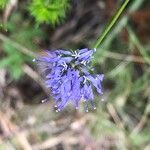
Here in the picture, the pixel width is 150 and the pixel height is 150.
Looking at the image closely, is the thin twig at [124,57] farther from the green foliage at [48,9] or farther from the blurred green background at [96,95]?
the green foliage at [48,9]

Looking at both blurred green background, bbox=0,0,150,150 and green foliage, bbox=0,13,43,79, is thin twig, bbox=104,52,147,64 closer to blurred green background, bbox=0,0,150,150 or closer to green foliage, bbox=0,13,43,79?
blurred green background, bbox=0,0,150,150

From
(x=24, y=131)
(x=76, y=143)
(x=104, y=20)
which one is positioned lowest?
(x=76, y=143)

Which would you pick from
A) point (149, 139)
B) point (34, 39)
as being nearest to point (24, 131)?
point (34, 39)

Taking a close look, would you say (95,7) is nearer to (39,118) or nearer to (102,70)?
(102,70)

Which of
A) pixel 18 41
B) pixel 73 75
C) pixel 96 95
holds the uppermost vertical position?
pixel 18 41

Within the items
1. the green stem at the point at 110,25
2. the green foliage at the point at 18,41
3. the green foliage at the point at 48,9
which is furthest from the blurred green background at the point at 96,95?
the green stem at the point at 110,25

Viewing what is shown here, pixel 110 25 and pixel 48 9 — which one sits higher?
pixel 48 9

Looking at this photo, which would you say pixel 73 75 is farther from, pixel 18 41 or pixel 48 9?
pixel 18 41

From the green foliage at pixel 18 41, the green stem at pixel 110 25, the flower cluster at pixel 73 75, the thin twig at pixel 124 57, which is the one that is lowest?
the flower cluster at pixel 73 75

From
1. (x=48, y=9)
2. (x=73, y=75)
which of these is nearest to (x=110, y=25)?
(x=73, y=75)
